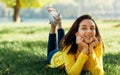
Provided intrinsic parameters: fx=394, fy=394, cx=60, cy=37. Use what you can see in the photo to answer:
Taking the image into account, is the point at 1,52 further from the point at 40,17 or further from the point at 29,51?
the point at 40,17

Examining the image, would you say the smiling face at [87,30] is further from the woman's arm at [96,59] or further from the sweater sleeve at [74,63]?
the sweater sleeve at [74,63]

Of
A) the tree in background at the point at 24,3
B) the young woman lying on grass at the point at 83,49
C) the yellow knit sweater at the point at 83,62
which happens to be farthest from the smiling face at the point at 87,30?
the tree in background at the point at 24,3

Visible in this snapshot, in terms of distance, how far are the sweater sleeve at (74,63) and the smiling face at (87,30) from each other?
0.25 meters

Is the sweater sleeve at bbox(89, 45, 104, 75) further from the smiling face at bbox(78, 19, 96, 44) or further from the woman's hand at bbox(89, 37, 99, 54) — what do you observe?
the smiling face at bbox(78, 19, 96, 44)

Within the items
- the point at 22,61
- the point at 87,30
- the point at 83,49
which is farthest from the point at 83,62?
the point at 22,61

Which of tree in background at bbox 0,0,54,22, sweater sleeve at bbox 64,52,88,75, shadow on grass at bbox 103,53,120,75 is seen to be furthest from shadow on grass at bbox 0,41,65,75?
tree in background at bbox 0,0,54,22

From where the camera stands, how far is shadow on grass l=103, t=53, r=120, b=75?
6.30 meters

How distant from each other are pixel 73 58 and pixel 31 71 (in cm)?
86

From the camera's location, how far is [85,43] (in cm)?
562

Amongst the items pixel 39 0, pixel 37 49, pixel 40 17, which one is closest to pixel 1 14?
pixel 40 17

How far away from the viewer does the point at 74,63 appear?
19.0 feet

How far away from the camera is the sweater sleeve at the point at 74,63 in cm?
559

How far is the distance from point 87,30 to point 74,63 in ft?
1.75

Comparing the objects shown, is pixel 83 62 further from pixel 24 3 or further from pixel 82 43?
pixel 24 3
